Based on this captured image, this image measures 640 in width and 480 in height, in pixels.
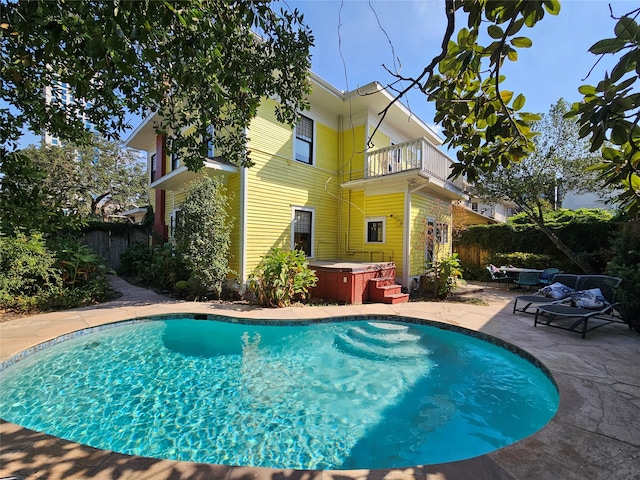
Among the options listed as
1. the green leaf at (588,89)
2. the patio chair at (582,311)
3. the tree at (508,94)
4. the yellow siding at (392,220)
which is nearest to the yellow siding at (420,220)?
the yellow siding at (392,220)

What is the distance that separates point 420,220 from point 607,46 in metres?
9.22

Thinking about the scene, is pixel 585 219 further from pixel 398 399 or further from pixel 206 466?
pixel 206 466

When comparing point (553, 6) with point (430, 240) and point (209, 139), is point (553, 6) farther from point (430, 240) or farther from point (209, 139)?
point (430, 240)

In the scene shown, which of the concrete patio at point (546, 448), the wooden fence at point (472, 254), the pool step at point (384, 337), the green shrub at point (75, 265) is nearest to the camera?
the concrete patio at point (546, 448)

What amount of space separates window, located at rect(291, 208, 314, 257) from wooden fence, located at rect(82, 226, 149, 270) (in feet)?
26.9

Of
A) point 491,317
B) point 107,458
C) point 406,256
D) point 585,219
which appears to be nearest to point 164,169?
point 406,256

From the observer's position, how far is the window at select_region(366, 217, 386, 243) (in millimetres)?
10114

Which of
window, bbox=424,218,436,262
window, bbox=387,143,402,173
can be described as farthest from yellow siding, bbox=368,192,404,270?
window, bbox=387,143,402,173

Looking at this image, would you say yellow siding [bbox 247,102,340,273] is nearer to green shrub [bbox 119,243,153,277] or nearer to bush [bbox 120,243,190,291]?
bush [bbox 120,243,190,291]

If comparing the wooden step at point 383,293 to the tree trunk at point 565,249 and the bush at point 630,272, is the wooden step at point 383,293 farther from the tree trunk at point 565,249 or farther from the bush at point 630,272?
the tree trunk at point 565,249

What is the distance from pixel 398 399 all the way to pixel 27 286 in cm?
890

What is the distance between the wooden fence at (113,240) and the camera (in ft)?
40.3

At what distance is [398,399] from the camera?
375cm

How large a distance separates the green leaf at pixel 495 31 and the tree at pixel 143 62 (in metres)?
1.82
